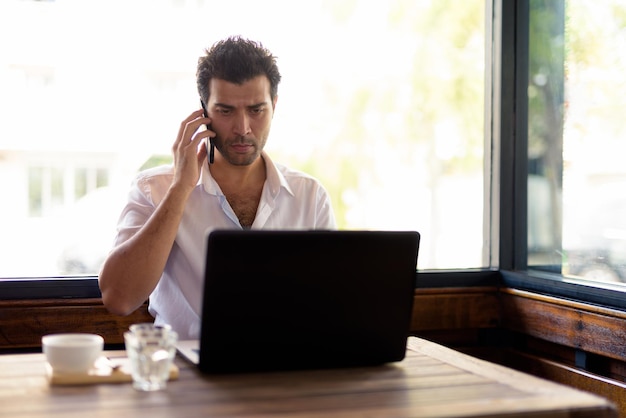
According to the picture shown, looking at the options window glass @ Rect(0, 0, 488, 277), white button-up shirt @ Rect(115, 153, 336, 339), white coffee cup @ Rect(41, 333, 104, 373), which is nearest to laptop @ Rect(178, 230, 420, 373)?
white coffee cup @ Rect(41, 333, 104, 373)

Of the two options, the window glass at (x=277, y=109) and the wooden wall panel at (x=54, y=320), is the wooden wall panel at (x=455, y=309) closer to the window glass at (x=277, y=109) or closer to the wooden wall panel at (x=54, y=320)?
the window glass at (x=277, y=109)

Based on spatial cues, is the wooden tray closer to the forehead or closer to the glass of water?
the glass of water

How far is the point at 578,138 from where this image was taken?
9.26 ft

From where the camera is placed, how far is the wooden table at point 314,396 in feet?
4.43

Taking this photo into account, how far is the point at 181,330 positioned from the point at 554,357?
1303 millimetres

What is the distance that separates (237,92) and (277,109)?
59 centimetres

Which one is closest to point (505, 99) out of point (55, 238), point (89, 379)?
point (55, 238)

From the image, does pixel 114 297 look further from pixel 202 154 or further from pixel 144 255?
pixel 202 154

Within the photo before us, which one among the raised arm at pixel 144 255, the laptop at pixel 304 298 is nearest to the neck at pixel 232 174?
the raised arm at pixel 144 255

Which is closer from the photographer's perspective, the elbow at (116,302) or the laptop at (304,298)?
the laptop at (304,298)

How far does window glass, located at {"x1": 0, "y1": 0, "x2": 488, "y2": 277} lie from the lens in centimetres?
264

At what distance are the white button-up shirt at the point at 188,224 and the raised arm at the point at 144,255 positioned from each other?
4.4 inches

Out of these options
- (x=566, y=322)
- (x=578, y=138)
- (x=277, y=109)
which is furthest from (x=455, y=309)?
(x=277, y=109)

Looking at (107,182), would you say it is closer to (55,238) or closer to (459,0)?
(55,238)
